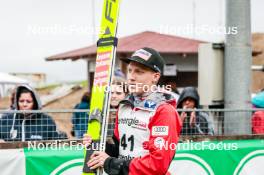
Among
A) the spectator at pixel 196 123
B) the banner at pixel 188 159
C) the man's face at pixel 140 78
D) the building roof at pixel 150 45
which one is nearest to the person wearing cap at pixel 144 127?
the man's face at pixel 140 78

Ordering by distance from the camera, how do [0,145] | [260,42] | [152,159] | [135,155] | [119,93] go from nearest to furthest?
[152,159]
[135,155]
[0,145]
[119,93]
[260,42]

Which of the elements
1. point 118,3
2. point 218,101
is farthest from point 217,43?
point 118,3

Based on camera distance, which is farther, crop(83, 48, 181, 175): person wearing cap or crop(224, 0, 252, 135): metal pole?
crop(224, 0, 252, 135): metal pole

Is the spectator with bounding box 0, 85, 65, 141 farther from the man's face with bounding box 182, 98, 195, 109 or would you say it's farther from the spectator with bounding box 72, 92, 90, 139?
the man's face with bounding box 182, 98, 195, 109

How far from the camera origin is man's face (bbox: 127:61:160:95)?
3176 mm

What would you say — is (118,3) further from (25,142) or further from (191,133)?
(191,133)

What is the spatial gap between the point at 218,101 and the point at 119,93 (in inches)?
43.5

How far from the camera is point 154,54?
3238 millimetres

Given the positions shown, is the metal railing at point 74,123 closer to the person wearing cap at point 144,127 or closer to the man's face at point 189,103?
Result: the man's face at point 189,103

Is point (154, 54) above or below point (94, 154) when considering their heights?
above

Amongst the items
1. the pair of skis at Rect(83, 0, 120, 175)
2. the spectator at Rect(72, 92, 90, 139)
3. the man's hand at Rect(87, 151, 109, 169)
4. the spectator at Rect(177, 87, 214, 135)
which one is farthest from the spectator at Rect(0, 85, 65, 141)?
the man's hand at Rect(87, 151, 109, 169)

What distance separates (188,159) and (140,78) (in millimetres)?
1862

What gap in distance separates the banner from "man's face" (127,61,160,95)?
4.94 ft

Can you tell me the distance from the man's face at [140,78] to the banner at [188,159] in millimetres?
1505
